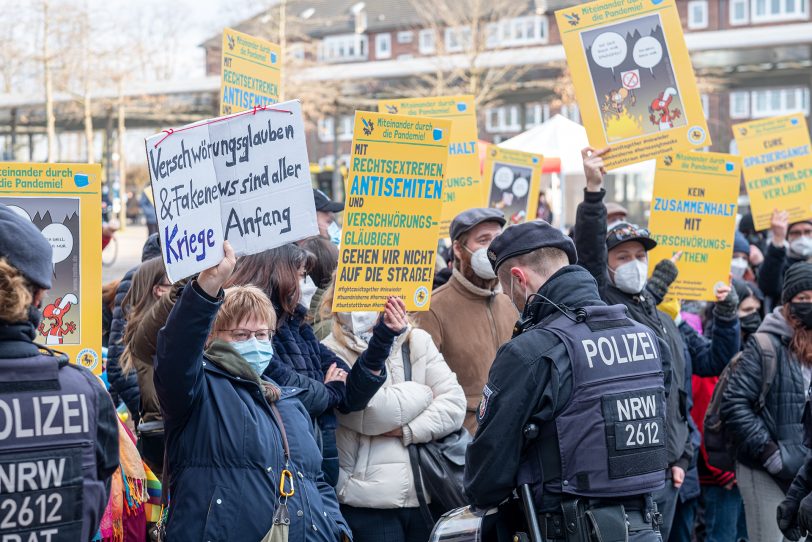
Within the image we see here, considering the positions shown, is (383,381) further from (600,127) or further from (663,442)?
(600,127)

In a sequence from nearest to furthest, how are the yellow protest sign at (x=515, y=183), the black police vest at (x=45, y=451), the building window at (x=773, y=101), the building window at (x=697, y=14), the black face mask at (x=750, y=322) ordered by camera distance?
1. the black police vest at (x=45, y=451)
2. the black face mask at (x=750, y=322)
3. the yellow protest sign at (x=515, y=183)
4. the building window at (x=773, y=101)
5. the building window at (x=697, y=14)

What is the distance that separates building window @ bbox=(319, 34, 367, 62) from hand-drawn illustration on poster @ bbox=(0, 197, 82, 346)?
2706 inches

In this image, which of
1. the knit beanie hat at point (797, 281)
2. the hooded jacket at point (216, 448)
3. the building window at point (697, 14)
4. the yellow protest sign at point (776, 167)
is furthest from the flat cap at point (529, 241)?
the building window at point (697, 14)

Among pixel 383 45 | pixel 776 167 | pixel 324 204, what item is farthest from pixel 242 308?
pixel 383 45

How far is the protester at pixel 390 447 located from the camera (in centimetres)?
457

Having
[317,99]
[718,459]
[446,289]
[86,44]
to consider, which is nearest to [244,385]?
[446,289]

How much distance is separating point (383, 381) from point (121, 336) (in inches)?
73.5

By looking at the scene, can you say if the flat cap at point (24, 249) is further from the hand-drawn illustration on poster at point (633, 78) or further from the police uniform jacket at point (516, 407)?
the hand-drawn illustration on poster at point (633, 78)

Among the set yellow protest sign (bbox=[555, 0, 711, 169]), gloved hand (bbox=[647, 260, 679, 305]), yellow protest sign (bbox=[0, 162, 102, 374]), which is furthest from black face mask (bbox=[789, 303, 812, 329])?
yellow protest sign (bbox=[0, 162, 102, 374])

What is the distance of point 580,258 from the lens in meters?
5.15

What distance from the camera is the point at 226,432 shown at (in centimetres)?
353

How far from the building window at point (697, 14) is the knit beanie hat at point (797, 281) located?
5917 centimetres

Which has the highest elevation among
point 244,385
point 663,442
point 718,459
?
point 244,385

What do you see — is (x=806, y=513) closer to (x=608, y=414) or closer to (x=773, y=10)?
(x=608, y=414)
